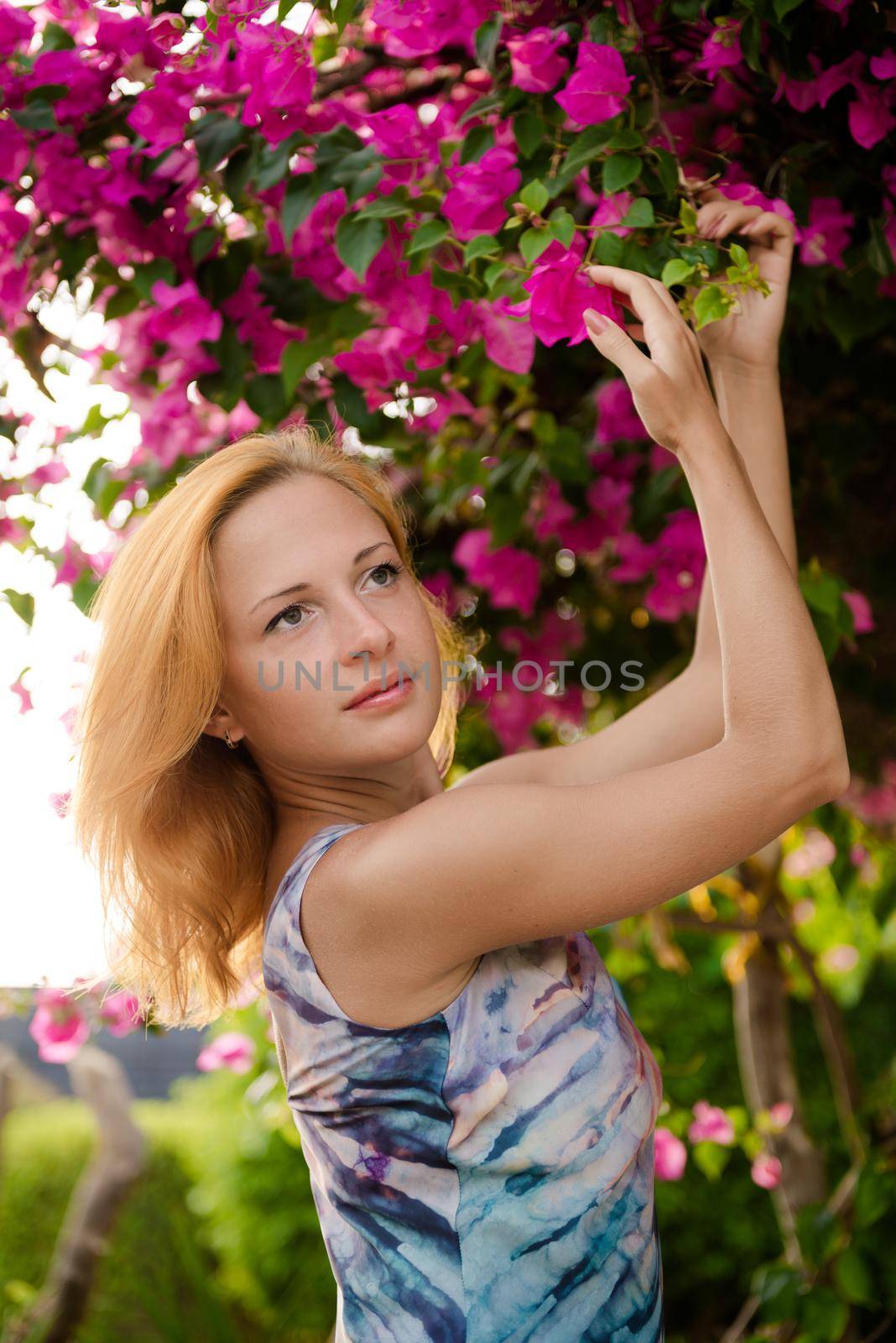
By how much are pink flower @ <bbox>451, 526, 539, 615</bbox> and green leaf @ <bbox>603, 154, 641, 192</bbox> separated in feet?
3.27

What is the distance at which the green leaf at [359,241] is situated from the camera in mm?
1402

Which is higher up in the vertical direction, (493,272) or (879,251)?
(493,272)

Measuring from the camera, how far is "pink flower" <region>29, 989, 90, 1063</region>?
2859mm

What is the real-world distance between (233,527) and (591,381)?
3.85ft

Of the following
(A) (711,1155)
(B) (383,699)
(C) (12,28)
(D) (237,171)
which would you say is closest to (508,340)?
(D) (237,171)

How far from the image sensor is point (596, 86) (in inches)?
49.2

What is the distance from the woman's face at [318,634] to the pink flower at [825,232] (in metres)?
0.66

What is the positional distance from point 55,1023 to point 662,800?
87.7 inches

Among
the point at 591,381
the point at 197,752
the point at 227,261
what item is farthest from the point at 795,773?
the point at 591,381

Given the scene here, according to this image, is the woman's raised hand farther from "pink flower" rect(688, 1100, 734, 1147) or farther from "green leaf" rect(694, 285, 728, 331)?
"pink flower" rect(688, 1100, 734, 1147)

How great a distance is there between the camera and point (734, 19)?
1308 millimetres

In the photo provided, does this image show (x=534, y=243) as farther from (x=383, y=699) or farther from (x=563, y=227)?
(x=383, y=699)

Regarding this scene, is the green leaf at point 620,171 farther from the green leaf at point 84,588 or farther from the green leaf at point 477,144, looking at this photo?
the green leaf at point 84,588

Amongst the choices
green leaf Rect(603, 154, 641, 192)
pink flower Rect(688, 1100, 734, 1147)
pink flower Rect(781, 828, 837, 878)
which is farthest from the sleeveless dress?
pink flower Rect(781, 828, 837, 878)
